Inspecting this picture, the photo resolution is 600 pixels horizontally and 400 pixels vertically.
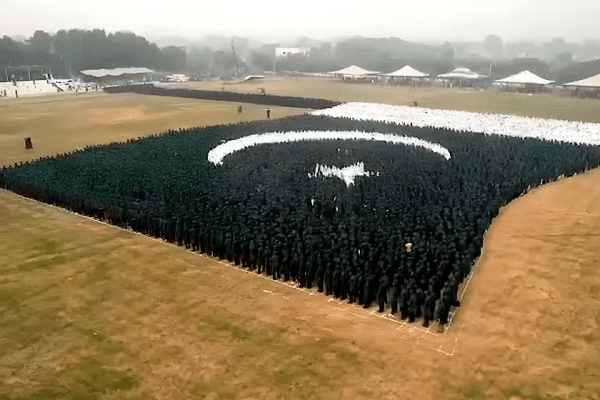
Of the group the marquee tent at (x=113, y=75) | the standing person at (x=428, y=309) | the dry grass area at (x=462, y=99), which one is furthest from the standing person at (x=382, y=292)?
the marquee tent at (x=113, y=75)

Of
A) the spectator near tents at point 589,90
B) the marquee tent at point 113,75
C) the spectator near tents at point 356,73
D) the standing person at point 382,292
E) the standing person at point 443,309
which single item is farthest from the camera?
the marquee tent at point 113,75

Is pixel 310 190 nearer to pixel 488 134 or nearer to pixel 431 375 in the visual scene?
pixel 431 375

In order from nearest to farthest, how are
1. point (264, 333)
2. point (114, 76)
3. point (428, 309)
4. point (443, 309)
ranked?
point (264, 333) < point (443, 309) < point (428, 309) < point (114, 76)

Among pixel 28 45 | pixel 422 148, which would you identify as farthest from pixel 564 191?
pixel 28 45

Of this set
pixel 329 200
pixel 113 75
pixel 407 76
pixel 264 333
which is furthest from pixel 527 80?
pixel 113 75

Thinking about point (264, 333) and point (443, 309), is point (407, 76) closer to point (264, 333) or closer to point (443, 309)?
point (443, 309)

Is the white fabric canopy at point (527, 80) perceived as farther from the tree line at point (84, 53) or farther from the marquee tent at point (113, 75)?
the tree line at point (84, 53)

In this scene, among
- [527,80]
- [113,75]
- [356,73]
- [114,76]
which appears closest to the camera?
[527,80]
